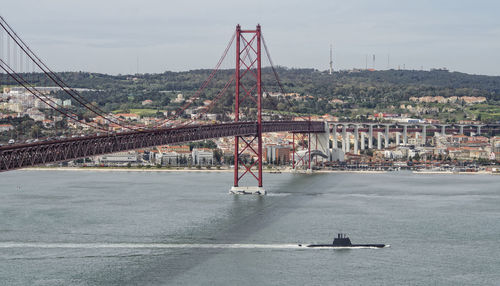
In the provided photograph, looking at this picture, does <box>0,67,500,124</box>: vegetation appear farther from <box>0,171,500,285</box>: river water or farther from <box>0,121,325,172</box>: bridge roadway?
<box>0,121,325,172</box>: bridge roadway

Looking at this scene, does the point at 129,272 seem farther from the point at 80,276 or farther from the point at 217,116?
the point at 217,116

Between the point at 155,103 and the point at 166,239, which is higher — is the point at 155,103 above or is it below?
above

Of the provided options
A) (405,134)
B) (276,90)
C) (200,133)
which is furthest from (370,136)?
(200,133)

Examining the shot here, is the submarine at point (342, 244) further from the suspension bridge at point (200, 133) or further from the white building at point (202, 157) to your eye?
the white building at point (202, 157)

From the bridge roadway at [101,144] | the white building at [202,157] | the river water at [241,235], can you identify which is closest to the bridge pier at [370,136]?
the white building at [202,157]

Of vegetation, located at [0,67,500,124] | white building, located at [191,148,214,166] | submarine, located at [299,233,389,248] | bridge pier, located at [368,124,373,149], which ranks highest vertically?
vegetation, located at [0,67,500,124]

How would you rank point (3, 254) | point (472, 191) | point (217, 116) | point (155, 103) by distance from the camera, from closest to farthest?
1. point (3, 254)
2. point (472, 191)
3. point (217, 116)
4. point (155, 103)

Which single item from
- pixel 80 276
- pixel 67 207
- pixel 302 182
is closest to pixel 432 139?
pixel 302 182

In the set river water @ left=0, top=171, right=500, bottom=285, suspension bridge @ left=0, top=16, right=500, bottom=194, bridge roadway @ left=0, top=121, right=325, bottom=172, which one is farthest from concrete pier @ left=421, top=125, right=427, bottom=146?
bridge roadway @ left=0, top=121, right=325, bottom=172
